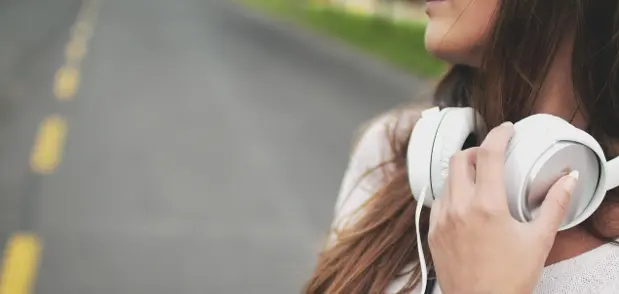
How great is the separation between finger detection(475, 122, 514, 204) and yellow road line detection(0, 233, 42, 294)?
3035 millimetres

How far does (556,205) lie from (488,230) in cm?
8

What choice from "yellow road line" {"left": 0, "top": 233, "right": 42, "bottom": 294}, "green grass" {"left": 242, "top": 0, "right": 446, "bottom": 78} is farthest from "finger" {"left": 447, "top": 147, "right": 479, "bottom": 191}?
"green grass" {"left": 242, "top": 0, "right": 446, "bottom": 78}

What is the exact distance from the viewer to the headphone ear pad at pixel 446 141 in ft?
3.52

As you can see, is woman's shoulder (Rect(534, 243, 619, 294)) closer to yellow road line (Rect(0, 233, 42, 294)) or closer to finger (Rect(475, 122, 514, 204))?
finger (Rect(475, 122, 514, 204))

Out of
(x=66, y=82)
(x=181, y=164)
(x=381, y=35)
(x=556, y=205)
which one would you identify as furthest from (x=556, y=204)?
(x=381, y=35)

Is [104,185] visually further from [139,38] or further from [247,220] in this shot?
[139,38]

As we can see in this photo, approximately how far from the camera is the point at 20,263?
12.7 feet

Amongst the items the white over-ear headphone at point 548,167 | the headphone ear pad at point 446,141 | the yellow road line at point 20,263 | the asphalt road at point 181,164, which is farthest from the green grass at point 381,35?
the white over-ear headphone at point 548,167

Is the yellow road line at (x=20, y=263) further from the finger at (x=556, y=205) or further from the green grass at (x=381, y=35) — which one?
the green grass at (x=381, y=35)

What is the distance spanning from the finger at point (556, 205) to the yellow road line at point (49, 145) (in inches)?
191

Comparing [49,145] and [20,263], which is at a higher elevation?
[49,145]

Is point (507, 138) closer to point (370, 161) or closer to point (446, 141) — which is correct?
point (446, 141)

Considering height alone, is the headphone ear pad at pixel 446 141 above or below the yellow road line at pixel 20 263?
above

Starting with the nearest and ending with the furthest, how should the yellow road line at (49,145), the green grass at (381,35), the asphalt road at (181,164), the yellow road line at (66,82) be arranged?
the asphalt road at (181,164), the yellow road line at (49,145), the yellow road line at (66,82), the green grass at (381,35)
